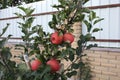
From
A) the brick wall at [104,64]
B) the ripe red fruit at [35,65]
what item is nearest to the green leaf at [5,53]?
the ripe red fruit at [35,65]

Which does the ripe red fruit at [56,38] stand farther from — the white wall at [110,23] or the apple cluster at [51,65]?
the white wall at [110,23]

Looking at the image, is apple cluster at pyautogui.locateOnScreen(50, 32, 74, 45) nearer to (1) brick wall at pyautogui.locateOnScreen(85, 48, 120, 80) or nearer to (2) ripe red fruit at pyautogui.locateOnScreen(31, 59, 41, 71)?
(2) ripe red fruit at pyautogui.locateOnScreen(31, 59, 41, 71)

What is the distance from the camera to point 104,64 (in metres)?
6.28

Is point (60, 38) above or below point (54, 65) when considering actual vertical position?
above

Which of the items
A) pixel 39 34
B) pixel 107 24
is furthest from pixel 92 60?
pixel 39 34

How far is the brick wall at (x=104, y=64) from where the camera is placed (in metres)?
5.99

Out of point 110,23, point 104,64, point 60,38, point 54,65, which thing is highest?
point 60,38

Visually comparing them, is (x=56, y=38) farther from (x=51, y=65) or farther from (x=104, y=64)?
(x=104, y=64)

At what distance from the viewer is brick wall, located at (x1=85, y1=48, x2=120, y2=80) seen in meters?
5.99

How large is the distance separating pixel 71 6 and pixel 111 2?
14.5 ft

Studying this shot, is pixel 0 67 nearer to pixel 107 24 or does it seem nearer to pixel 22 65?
pixel 22 65

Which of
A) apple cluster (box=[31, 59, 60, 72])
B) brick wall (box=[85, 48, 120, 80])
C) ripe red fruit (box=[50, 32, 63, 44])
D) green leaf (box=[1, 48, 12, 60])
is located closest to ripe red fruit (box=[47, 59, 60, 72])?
apple cluster (box=[31, 59, 60, 72])

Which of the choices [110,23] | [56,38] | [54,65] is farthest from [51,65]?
[110,23]

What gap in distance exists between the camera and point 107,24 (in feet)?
20.5
